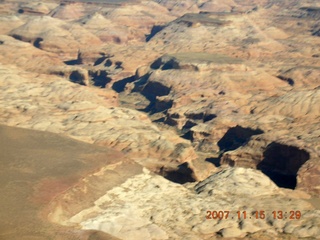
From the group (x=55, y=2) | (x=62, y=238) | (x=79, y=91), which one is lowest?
(x=55, y=2)

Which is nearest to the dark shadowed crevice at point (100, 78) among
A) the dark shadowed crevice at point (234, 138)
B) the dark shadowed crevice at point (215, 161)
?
the dark shadowed crevice at point (234, 138)

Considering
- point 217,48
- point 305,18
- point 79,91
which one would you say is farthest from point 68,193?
point 305,18

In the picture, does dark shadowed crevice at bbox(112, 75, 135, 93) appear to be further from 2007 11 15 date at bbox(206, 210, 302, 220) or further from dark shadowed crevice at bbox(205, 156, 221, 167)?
2007 11 15 date at bbox(206, 210, 302, 220)

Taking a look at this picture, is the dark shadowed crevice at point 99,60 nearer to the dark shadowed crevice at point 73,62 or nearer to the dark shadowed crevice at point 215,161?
the dark shadowed crevice at point 73,62

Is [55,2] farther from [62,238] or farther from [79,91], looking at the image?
[62,238]

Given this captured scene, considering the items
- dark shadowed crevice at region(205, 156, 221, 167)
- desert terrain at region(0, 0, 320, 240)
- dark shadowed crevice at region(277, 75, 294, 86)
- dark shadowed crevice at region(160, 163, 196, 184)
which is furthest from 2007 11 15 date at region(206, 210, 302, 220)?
dark shadowed crevice at region(277, 75, 294, 86)
